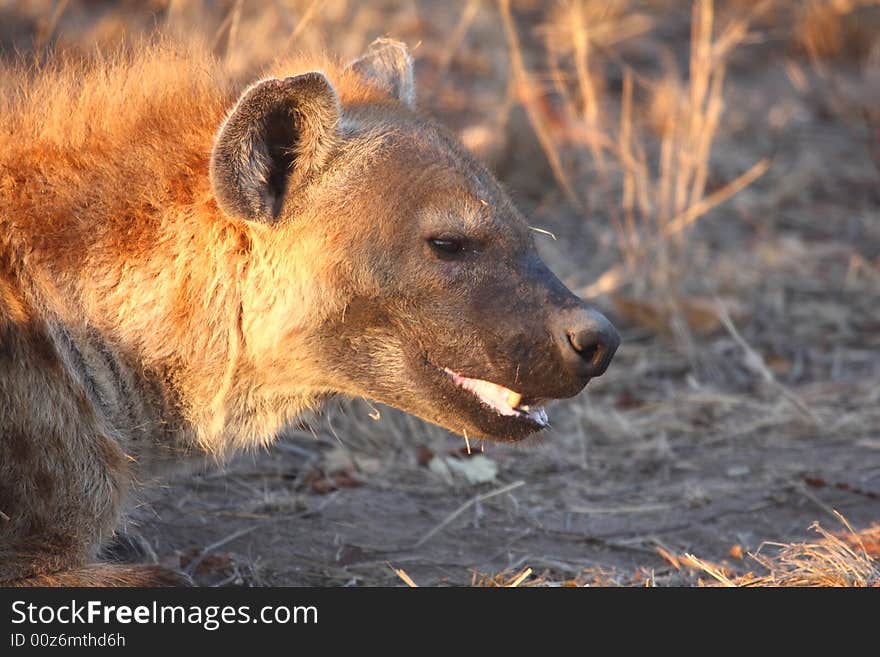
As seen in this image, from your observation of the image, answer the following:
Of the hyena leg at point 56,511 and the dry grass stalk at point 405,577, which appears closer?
the hyena leg at point 56,511

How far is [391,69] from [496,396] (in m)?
1.00

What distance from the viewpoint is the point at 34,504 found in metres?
2.72

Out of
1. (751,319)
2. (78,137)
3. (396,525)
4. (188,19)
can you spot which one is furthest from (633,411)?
(188,19)

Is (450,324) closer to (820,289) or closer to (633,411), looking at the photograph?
(633,411)

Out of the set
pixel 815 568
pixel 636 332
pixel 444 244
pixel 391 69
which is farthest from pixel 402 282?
pixel 636 332

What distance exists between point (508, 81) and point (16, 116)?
4.05m

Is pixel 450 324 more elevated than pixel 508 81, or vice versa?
pixel 450 324

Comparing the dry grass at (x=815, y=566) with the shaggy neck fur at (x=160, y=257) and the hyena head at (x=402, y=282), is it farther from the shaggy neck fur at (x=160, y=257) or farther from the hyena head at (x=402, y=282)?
the shaggy neck fur at (x=160, y=257)

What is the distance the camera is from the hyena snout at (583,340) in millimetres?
2850

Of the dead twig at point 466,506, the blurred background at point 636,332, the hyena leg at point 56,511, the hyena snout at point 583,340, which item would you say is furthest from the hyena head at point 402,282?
the dead twig at point 466,506

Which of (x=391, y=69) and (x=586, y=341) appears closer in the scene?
(x=586, y=341)

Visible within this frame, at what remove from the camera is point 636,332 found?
18.4 ft

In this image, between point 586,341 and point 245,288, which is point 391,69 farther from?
point 586,341

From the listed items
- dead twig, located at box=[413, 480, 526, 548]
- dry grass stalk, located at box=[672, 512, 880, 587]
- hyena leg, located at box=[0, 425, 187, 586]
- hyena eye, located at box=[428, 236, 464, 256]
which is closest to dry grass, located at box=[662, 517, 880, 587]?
dry grass stalk, located at box=[672, 512, 880, 587]
